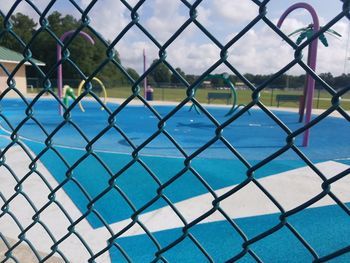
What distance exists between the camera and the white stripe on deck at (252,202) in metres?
3.94

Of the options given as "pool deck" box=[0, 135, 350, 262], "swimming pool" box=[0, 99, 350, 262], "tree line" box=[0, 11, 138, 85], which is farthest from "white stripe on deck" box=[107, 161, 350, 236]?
"tree line" box=[0, 11, 138, 85]

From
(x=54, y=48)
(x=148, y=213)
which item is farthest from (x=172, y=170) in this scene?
(x=54, y=48)

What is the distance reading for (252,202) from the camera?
4457 millimetres

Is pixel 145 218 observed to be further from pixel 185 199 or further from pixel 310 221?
pixel 310 221

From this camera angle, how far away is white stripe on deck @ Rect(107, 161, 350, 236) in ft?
12.9

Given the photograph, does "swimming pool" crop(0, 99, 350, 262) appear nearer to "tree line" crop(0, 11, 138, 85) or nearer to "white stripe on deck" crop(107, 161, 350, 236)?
"white stripe on deck" crop(107, 161, 350, 236)

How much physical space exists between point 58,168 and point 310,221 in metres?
4.61

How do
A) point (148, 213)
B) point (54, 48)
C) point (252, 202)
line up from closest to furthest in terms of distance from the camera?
point (148, 213) → point (252, 202) → point (54, 48)

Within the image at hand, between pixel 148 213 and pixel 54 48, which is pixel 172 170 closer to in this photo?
pixel 148 213

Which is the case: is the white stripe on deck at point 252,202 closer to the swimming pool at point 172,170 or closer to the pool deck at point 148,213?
the pool deck at point 148,213

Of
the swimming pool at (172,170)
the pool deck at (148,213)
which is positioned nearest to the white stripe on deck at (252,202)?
the pool deck at (148,213)

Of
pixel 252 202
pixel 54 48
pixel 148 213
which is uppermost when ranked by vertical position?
pixel 54 48

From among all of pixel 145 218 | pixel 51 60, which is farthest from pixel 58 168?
pixel 51 60

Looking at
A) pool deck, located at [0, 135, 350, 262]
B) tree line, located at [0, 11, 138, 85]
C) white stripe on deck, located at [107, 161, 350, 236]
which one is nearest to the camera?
pool deck, located at [0, 135, 350, 262]
